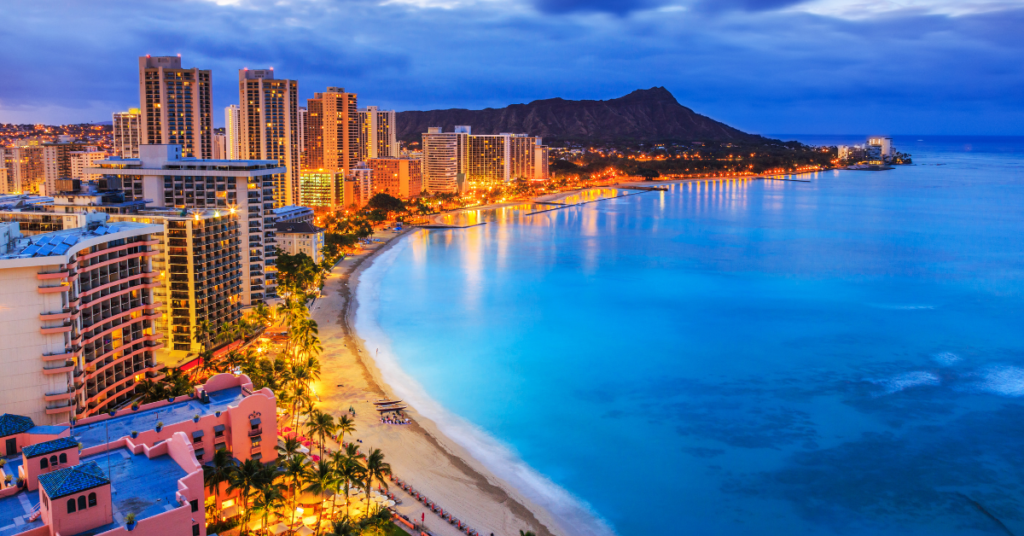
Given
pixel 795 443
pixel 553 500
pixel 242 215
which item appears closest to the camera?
pixel 553 500

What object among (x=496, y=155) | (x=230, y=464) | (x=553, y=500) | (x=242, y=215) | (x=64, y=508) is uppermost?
(x=496, y=155)

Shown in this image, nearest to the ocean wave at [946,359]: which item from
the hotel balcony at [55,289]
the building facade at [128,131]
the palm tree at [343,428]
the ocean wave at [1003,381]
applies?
the ocean wave at [1003,381]

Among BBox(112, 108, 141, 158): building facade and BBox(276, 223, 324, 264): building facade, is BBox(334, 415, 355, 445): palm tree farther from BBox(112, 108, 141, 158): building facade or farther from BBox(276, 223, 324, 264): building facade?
BBox(112, 108, 141, 158): building facade

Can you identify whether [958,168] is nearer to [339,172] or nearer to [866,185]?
[866,185]

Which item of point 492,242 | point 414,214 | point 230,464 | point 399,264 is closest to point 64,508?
point 230,464

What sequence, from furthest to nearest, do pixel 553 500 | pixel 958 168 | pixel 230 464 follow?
pixel 958 168
pixel 553 500
pixel 230 464

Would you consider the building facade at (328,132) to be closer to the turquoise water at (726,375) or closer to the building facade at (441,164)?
the building facade at (441,164)
